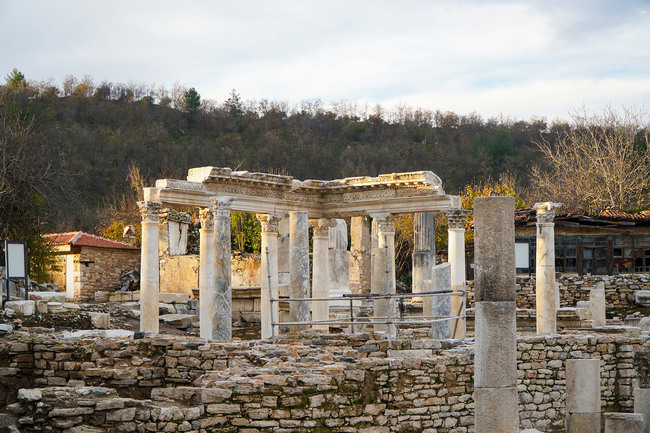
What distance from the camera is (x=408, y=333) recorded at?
2303 centimetres

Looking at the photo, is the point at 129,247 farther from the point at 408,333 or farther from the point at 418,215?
the point at 408,333

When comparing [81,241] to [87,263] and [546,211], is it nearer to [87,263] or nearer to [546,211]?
[87,263]

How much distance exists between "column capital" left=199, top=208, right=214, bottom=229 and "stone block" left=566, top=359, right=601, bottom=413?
10.9 m

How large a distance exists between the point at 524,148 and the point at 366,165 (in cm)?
1349

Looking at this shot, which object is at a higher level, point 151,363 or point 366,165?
point 366,165

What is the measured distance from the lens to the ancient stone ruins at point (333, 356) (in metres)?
10.6

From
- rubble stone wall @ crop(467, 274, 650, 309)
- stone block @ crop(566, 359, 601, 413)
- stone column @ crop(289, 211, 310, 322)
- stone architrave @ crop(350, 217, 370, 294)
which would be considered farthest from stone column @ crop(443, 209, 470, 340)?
stone architrave @ crop(350, 217, 370, 294)

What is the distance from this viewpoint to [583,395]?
14922 mm

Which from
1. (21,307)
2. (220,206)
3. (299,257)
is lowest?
(21,307)

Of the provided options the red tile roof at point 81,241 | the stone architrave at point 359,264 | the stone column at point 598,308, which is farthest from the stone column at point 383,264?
the red tile roof at point 81,241

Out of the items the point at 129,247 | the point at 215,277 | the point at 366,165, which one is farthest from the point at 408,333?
the point at 366,165

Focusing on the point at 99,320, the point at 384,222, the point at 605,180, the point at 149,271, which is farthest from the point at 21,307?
the point at 605,180

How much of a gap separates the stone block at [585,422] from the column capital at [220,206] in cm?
1049

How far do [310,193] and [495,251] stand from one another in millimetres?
14706
